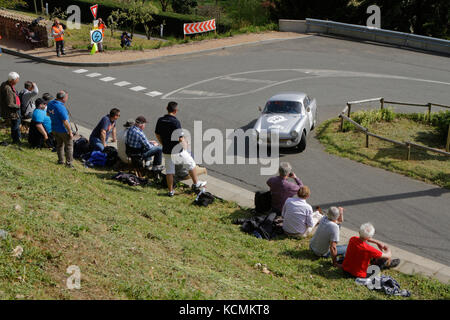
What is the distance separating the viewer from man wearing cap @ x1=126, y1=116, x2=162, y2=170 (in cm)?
1233

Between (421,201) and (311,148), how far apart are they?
14.3 ft

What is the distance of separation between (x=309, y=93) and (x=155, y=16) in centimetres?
2059

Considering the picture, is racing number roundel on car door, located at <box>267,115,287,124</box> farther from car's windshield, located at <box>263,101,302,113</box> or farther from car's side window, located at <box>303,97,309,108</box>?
car's side window, located at <box>303,97,309,108</box>

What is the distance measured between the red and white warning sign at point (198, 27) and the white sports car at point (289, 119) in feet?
48.2

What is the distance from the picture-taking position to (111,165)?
13.2 metres

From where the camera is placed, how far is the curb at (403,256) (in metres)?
9.17

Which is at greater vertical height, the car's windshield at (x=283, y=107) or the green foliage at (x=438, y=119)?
the car's windshield at (x=283, y=107)

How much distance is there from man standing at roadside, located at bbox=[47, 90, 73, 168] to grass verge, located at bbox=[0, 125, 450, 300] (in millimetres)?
703

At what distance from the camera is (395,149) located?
52.5ft

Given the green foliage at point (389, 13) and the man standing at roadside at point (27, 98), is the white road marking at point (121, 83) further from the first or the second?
the green foliage at point (389, 13)

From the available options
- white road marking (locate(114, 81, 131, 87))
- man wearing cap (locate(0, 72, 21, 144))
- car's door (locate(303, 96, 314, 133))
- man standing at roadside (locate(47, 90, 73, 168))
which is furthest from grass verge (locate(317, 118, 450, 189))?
man wearing cap (locate(0, 72, 21, 144))

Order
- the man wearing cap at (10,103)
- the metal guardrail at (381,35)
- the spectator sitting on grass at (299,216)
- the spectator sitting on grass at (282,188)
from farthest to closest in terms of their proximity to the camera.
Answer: the metal guardrail at (381,35), the man wearing cap at (10,103), the spectator sitting on grass at (282,188), the spectator sitting on grass at (299,216)

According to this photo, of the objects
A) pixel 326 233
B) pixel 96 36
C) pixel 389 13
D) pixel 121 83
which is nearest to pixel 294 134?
pixel 326 233

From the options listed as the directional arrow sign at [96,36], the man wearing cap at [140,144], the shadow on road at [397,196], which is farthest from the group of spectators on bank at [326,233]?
the directional arrow sign at [96,36]
